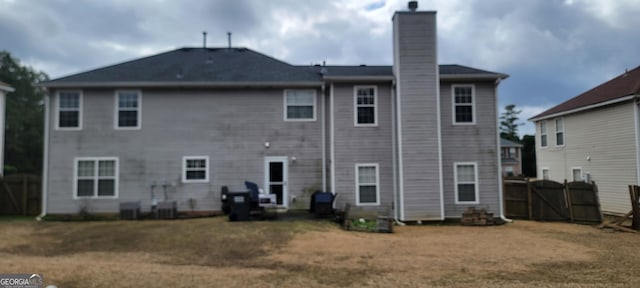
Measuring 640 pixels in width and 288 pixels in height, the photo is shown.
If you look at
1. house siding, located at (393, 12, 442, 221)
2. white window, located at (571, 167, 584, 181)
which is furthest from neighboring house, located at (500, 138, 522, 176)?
house siding, located at (393, 12, 442, 221)

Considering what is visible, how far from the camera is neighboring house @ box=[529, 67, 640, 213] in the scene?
13750mm

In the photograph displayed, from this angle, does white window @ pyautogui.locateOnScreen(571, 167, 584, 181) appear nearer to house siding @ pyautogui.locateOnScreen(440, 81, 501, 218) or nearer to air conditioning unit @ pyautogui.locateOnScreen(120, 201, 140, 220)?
house siding @ pyautogui.locateOnScreen(440, 81, 501, 218)

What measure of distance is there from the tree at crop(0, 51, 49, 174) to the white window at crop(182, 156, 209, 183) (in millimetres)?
28133

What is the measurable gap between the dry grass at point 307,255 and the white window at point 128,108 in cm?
354

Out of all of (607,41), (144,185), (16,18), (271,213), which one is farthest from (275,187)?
(16,18)

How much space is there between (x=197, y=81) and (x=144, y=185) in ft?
13.2

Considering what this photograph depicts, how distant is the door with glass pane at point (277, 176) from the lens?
12531 millimetres

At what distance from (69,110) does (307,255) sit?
10.5m

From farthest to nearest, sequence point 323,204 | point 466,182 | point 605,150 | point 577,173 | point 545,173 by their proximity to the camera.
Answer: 1. point 545,173
2. point 577,173
3. point 605,150
4. point 466,182
5. point 323,204

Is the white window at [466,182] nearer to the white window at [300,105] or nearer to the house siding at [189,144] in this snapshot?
the house siding at [189,144]

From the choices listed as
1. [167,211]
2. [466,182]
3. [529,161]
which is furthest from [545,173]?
[529,161]

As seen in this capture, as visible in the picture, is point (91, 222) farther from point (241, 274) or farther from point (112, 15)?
point (112, 15)

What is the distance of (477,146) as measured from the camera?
1245 centimetres

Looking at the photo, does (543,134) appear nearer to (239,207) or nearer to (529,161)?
(239,207)
